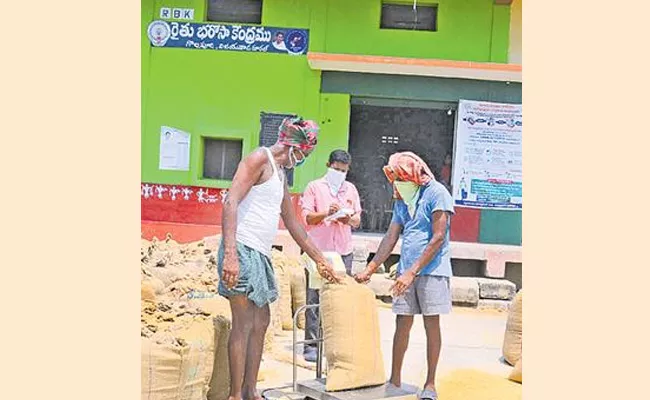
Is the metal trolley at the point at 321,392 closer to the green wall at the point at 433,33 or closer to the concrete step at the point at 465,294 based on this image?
the concrete step at the point at 465,294

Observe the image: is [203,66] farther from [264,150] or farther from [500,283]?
[500,283]

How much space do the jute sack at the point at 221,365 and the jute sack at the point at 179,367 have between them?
0.11m

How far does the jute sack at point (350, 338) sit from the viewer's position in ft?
11.2

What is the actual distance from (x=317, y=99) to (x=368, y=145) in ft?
4.47

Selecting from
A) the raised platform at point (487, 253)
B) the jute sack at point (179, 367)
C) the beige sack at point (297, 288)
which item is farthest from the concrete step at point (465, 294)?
the jute sack at point (179, 367)

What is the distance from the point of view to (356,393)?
3.38m

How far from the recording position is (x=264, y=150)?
3201 mm

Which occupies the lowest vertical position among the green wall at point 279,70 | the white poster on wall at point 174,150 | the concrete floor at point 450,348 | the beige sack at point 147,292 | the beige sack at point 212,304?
the concrete floor at point 450,348

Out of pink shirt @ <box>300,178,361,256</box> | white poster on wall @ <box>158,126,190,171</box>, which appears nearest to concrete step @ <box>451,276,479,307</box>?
pink shirt @ <box>300,178,361,256</box>

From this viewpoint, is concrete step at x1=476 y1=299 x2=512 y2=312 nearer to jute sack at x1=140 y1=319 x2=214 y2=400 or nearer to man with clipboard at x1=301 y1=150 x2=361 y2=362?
man with clipboard at x1=301 y1=150 x2=361 y2=362

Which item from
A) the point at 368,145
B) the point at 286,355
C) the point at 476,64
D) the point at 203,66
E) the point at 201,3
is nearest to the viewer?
the point at 286,355

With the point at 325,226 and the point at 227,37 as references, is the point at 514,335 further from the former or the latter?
the point at 227,37

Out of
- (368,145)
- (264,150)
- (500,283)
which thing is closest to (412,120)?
(368,145)

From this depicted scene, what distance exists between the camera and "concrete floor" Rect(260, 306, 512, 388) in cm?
400
